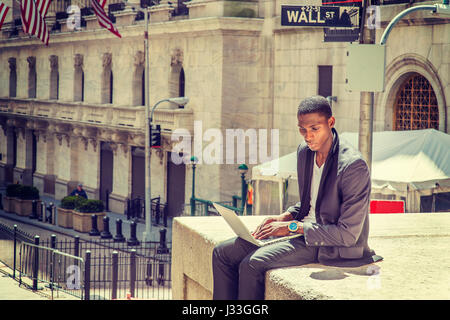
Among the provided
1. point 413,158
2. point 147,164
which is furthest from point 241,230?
point 147,164

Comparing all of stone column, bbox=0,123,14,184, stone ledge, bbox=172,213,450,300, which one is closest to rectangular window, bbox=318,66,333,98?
stone ledge, bbox=172,213,450,300

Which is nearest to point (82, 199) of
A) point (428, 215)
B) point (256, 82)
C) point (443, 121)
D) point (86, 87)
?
point (256, 82)

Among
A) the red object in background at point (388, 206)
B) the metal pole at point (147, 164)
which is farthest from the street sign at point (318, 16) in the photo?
the metal pole at point (147, 164)

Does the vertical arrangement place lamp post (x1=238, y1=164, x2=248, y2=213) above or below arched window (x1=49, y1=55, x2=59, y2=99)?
below

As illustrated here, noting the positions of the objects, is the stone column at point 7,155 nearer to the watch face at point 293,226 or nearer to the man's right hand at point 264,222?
the man's right hand at point 264,222

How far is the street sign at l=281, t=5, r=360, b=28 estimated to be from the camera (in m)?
13.0

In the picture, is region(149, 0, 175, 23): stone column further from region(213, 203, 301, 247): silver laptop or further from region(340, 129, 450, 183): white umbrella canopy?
region(213, 203, 301, 247): silver laptop

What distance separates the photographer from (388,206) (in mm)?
15398

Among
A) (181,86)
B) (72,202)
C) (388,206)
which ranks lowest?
(72,202)

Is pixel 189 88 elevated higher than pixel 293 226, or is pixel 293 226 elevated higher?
pixel 189 88

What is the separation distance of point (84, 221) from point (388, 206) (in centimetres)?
1793

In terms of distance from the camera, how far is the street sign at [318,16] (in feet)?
42.8

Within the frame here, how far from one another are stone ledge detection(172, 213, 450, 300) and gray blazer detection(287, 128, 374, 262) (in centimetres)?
17

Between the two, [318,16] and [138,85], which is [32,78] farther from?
[318,16]
